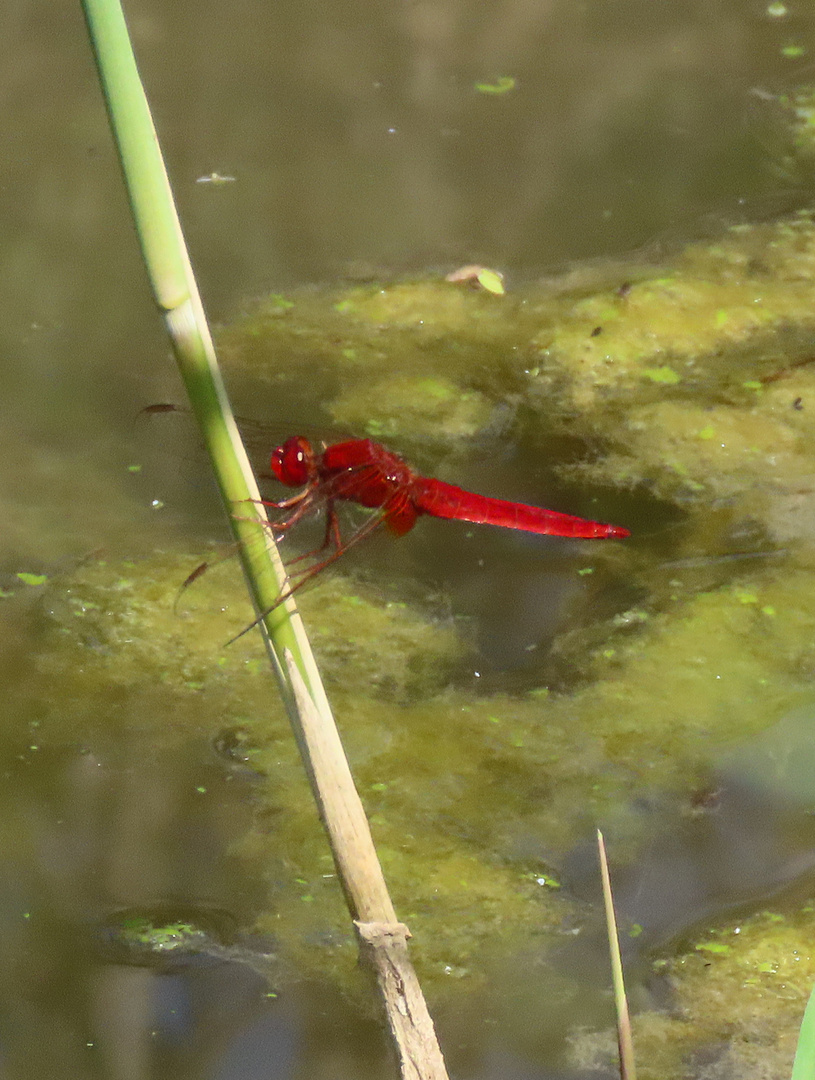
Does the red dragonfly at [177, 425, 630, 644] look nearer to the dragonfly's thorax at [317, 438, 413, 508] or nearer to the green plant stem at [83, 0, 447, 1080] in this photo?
the dragonfly's thorax at [317, 438, 413, 508]

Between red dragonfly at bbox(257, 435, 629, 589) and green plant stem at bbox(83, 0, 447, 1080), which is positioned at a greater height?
green plant stem at bbox(83, 0, 447, 1080)

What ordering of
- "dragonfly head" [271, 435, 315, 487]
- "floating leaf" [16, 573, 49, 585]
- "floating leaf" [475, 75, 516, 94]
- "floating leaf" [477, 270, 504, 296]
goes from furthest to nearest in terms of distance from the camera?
"floating leaf" [475, 75, 516, 94] < "floating leaf" [477, 270, 504, 296] < "floating leaf" [16, 573, 49, 585] < "dragonfly head" [271, 435, 315, 487]

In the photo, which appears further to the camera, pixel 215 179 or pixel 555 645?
pixel 215 179

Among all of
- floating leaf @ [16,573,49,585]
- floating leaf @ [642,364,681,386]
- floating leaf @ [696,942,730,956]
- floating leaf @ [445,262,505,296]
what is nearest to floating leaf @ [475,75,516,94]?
floating leaf @ [445,262,505,296]

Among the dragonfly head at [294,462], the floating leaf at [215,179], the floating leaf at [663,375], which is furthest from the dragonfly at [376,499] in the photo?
the floating leaf at [215,179]

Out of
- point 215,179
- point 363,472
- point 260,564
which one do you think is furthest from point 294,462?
point 215,179

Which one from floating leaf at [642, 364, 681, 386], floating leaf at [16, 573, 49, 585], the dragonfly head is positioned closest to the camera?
the dragonfly head

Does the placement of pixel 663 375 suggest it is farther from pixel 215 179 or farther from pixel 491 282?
pixel 215 179
